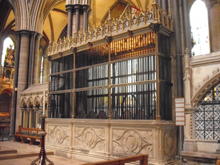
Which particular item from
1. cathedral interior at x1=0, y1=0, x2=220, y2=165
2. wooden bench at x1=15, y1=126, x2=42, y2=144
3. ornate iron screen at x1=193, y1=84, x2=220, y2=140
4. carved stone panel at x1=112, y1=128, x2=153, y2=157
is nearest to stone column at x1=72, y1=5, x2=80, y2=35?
→ cathedral interior at x1=0, y1=0, x2=220, y2=165

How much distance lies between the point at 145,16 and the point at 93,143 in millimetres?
3417

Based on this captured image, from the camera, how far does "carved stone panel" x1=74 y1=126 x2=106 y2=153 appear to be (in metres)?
6.35

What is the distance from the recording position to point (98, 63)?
718cm

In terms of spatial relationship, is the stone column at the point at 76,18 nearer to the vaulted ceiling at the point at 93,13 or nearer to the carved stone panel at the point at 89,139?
the vaulted ceiling at the point at 93,13

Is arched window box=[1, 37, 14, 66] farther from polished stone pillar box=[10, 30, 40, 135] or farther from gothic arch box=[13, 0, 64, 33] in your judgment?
polished stone pillar box=[10, 30, 40, 135]

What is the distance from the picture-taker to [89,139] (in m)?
6.67

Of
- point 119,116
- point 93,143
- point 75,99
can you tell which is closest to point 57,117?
point 75,99

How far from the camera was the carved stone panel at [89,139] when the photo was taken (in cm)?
635

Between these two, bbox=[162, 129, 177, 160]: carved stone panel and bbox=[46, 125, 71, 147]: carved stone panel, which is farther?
bbox=[46, 125, 71, 147]: carved stone panel

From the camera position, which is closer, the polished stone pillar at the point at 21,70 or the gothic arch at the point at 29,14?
the polished stone pillar at the point at 21,70

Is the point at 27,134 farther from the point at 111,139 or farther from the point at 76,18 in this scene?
the point at 111,139

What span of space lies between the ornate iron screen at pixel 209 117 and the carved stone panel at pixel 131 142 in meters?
0.99

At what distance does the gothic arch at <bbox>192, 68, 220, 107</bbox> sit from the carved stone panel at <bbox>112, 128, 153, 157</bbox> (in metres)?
1.15

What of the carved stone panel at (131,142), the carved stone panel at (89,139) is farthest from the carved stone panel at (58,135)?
the carved stone panel at (131,142)
